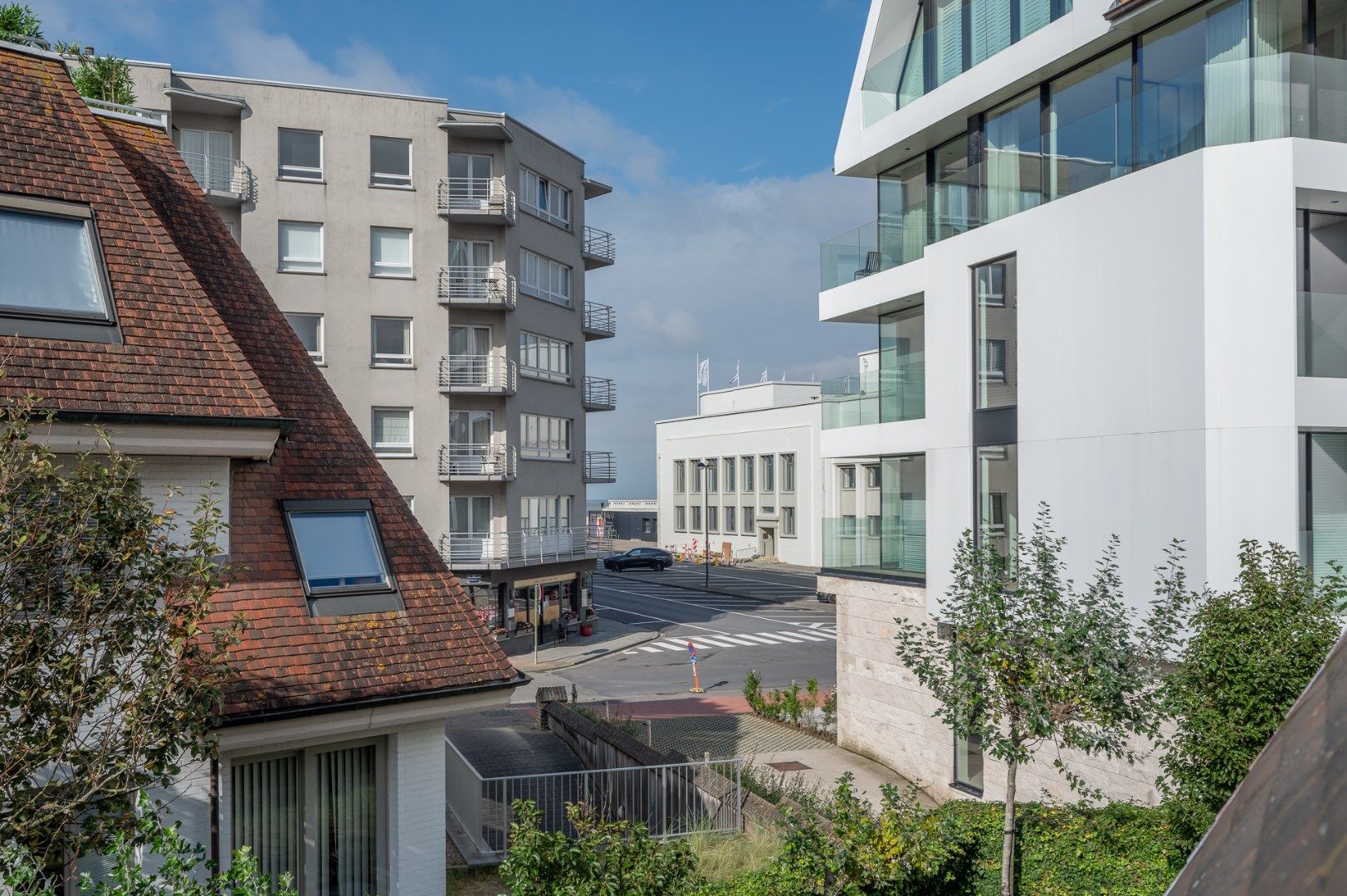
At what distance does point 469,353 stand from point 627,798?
24941 millimetres

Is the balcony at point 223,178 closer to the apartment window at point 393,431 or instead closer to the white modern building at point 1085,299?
the apartment window at point 393,431

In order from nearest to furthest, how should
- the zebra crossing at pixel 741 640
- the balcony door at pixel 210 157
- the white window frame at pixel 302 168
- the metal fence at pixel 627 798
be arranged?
the metal fence at pixel 627 798
the balcony door at pixel 210 157
the white window frame at pixel 302 168
the zebra crossing at pixel 741 640

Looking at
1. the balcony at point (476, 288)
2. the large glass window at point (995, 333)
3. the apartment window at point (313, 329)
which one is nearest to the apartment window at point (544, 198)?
the balcony at point (476, 288)

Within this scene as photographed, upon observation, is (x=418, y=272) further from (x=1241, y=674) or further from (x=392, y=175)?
(x=1241, y=674)

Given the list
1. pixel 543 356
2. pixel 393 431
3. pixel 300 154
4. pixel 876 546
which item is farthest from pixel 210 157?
pixel 876 546

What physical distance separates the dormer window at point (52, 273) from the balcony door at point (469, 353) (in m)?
27.9

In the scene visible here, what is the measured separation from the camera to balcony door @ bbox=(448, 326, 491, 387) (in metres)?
37.5

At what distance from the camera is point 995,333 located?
1780cm

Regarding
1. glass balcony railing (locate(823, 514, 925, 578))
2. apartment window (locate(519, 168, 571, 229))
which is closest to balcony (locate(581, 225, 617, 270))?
apartment window (locate(519, 168, 571, 229))

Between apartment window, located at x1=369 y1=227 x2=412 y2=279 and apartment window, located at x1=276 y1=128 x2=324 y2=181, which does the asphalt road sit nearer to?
apartment window, located at x1=369 y1=227 x2=412 y2=279

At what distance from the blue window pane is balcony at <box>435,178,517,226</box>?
89.4ft

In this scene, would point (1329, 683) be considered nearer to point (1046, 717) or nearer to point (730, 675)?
point (1046, 717)

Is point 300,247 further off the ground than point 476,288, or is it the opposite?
point 300,247

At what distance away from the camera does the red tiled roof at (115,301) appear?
8539 millimetres
